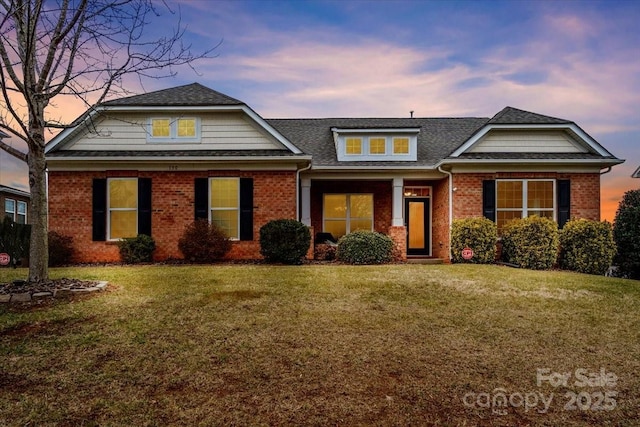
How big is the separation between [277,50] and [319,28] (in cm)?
150

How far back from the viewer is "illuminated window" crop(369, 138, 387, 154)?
48.8 feet

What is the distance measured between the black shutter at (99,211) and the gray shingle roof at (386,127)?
263 inches

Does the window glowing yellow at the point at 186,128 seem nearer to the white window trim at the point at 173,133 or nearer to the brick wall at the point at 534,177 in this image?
the white window trim at the point at 173,133

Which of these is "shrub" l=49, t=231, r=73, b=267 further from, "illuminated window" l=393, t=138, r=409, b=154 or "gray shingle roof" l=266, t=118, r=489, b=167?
"illuminated window" l=393, t=138, r=409, b=154

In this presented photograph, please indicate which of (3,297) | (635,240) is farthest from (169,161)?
(635,240)

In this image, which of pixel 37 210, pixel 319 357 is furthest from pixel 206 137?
pixel 319 357

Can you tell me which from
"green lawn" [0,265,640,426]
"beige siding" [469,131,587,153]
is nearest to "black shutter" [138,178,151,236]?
"green lawn" [0,265,640,426]

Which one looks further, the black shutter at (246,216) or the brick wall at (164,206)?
the black shutter at (246,216)

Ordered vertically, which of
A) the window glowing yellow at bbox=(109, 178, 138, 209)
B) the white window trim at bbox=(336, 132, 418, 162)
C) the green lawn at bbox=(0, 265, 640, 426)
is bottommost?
the green lawn at bbox=(0, 265, 640, 426)

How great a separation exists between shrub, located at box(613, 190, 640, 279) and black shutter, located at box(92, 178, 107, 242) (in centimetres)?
1584

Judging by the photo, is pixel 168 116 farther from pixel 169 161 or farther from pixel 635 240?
pixel 635 240

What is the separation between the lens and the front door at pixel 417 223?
52.0 feet

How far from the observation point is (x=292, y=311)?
20.9 ft

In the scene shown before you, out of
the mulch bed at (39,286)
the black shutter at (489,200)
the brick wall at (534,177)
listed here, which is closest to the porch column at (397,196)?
the brick wall at (534,177)
